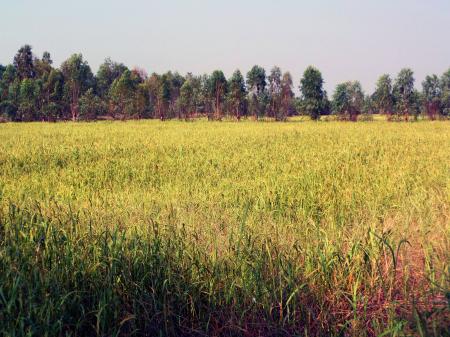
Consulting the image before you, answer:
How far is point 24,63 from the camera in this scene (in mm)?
68688

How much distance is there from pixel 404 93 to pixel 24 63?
63376 mm

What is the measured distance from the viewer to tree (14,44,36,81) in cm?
6844

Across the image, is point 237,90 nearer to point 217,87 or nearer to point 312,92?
point 217,87

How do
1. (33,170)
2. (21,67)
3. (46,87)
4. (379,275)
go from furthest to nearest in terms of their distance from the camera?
(21,67) → (46,87) → (33,170) → (379,275)

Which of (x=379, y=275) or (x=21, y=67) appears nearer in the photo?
(x=379, y=275)

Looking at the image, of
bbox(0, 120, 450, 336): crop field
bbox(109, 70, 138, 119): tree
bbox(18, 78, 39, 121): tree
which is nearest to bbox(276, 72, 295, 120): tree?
bbox(109, 70, 138, 119): tree

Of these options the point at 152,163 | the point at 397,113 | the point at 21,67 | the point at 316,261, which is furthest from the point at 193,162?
the point at 21,67

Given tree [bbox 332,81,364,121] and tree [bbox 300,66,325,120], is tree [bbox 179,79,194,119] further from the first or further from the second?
tree [bbox 332,81,364,121]

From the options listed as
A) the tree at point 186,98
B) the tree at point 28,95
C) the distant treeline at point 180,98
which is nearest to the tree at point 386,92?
the distant treeline at point 180,98

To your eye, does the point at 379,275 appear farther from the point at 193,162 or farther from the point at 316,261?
the point at 193,162

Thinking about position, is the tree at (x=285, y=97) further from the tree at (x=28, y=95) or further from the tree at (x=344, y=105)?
the tree at (x=28, y=95)

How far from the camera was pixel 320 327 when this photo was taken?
10.1 ft

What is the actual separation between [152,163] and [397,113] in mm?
58334

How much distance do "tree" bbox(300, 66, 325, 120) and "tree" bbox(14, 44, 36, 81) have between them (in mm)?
46713
